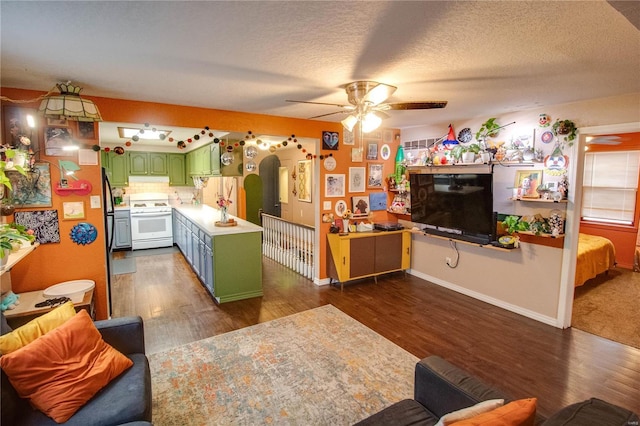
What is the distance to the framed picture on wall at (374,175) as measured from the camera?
5.11 m

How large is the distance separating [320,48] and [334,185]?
288cm

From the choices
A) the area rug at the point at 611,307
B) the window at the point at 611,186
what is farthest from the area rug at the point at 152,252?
the window at the point at 611,186

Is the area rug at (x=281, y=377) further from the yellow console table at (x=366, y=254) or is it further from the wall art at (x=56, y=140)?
the wall art at (x=56, y=140)

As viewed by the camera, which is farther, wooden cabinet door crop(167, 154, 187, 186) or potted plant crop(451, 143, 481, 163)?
wooden cabinet door crop(167, 154, 187, 186)

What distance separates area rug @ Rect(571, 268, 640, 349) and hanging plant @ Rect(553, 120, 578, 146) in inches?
77.1

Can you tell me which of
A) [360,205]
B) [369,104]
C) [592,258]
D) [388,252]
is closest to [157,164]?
[360,205]

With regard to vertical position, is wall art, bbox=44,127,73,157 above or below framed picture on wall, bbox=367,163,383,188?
above

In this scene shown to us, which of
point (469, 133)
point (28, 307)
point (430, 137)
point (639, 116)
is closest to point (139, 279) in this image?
point (28, 307)

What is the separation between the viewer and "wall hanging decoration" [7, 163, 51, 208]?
2.90 meters

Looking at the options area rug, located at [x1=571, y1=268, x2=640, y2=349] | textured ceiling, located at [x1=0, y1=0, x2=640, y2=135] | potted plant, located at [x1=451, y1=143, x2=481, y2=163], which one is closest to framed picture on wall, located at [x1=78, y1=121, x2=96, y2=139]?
textured ceiling, located at [x1=0, y1=0, x2=640, y2=135]

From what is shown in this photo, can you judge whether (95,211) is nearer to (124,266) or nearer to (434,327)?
(124,266)

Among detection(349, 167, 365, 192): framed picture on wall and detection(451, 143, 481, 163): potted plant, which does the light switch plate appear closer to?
detection(349, 167, 365, 192): framed picture on wall

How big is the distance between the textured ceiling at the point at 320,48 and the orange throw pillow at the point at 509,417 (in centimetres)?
141

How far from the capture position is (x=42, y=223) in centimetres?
304
